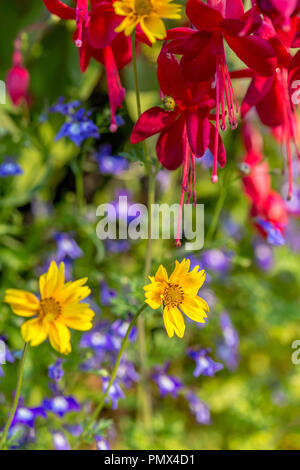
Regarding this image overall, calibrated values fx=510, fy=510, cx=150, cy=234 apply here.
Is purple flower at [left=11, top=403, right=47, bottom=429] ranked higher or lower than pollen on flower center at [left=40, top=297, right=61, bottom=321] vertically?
lower

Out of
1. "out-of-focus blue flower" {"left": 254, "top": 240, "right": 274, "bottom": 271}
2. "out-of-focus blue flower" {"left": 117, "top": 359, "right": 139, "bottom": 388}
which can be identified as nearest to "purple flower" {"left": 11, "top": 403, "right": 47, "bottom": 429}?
"out-of-focus blue flower" {"left": 117, "top": 359, "right": 139, "bottom": 388}

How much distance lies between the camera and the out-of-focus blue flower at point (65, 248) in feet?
2.78

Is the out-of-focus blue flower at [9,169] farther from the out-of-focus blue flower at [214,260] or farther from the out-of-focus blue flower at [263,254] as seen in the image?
the out-of-focus blue flower at [263,254]

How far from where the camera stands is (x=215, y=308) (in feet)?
3.06

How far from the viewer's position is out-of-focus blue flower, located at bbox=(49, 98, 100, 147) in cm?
65

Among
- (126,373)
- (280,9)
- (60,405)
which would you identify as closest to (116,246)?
(126,373)

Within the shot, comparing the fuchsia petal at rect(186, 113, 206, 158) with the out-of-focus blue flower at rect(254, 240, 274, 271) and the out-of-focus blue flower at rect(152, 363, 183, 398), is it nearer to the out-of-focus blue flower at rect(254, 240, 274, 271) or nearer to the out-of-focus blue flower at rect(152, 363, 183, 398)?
the out-of-focus blue flower at rect(152, 363, 183, 398)

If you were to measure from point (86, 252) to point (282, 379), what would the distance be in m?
0.50

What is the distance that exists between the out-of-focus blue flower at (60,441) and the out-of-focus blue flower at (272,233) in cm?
39

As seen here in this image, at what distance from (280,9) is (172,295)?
268 mm

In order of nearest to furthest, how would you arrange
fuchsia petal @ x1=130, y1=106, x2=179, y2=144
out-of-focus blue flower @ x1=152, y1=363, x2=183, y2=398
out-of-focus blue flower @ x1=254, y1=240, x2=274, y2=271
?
fuchsia petal @ x1=130, y1=106, x2=179, y2=144 < out-of-focus blue flower @ x1=152, y1=363, x2=183, y2=398 < out-of-focus blue flower @ x1=254, y1=240, x2=274, y2=271

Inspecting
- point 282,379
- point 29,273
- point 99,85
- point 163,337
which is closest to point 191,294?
point 163,337

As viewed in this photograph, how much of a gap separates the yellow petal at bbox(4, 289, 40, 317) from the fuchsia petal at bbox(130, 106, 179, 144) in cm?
19

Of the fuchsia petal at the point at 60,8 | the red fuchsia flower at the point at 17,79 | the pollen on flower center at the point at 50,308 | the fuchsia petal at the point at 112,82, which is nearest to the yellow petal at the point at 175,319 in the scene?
the pollen on flower center at the point at 50,308
